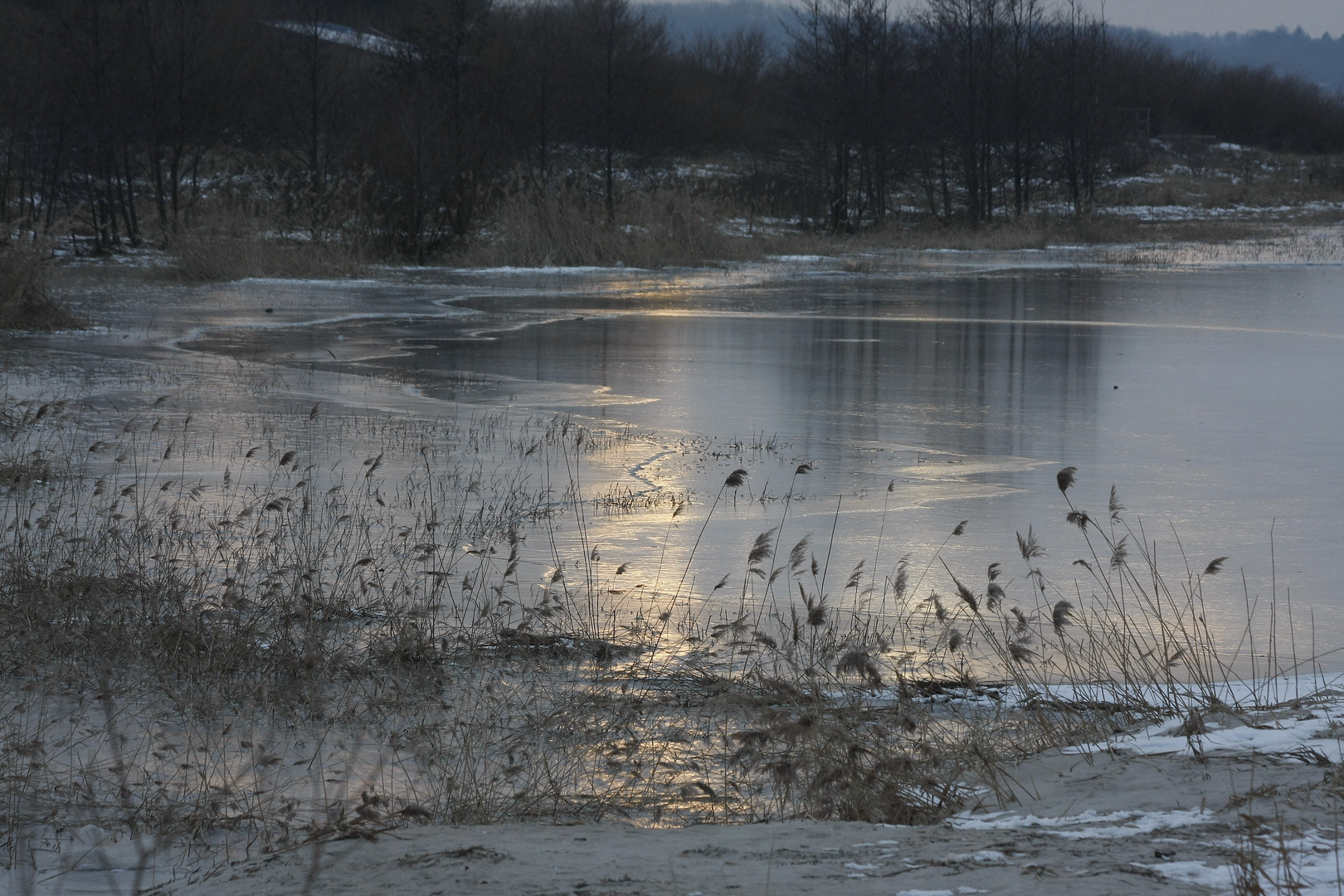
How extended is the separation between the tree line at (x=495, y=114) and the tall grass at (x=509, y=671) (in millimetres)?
14825

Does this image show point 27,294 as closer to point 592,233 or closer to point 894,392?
point 894,392

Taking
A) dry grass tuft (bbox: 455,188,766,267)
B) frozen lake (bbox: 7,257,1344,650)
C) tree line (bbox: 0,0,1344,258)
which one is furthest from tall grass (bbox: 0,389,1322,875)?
dry grass tuft (bbox: 455,188,766,267)

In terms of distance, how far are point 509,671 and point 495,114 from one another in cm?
2324

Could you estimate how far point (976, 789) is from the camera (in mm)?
3150

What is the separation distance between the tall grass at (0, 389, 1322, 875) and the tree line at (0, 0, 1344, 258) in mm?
14825

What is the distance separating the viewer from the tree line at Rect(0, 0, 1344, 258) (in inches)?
944

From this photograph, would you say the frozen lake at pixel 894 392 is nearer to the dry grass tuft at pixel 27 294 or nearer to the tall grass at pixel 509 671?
the tall grass at pixel 509 671

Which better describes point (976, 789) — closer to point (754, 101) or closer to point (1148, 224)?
point (1148, 224)

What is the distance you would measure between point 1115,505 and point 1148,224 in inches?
1526

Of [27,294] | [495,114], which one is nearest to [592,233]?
[495,114]

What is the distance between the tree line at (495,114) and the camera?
24.0 meters

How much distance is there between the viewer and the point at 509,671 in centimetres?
416

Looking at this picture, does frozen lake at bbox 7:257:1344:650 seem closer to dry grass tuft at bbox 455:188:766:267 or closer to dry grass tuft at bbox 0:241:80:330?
dry grass tuft at bbox 0:241:80:330

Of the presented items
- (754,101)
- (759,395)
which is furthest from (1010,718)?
(754,101)
